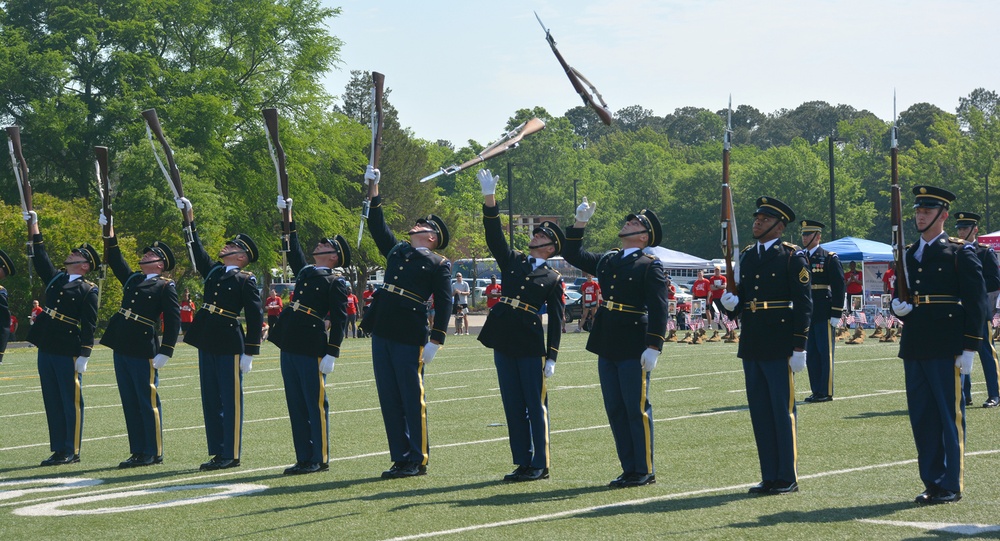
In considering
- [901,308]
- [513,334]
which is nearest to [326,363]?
[513,334]

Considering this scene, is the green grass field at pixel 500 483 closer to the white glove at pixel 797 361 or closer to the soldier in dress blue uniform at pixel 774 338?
the soldier in dress blue uniform at pixel 774 338

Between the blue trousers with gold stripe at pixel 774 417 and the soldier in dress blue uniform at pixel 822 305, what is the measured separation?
22.5 feet

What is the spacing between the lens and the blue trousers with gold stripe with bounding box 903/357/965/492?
8484 millimetres

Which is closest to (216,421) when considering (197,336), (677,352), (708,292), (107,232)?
(197,336)

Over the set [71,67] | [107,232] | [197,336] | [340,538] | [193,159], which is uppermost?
[71,67]

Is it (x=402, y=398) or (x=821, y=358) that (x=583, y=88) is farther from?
(x=821, y=358)

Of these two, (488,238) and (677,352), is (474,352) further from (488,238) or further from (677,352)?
(488,238)

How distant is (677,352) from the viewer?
2817cm

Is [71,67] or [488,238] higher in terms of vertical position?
[71,67]

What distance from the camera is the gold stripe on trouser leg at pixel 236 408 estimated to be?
11.7m

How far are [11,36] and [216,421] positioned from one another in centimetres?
4162

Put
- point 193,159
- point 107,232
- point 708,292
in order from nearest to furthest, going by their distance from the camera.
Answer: point 107,232 → point 708,292 → point 193,159

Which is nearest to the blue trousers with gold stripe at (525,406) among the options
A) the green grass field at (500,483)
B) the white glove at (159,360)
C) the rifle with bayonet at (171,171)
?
the green grass field at (500,483)

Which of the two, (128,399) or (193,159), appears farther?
(193,159)
